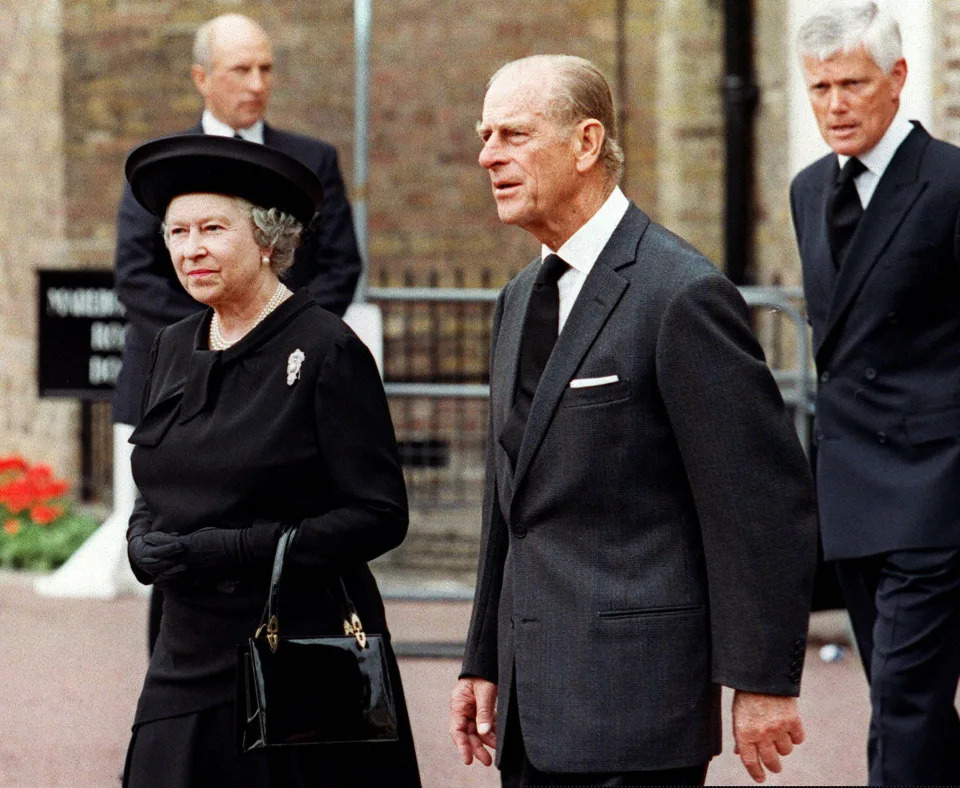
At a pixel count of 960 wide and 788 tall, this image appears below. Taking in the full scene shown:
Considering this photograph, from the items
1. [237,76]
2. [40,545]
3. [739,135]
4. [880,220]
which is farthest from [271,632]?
[739,135]

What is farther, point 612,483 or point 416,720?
point 416,720

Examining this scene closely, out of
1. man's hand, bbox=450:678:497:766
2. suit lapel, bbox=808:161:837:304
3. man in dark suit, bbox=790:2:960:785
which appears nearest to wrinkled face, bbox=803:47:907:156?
man in dark suit, bbox=790:2:960:785

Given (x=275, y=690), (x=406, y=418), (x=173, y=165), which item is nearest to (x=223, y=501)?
(x=275, y=690)

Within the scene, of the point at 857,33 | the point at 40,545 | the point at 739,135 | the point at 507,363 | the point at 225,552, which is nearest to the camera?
the point at 507,363

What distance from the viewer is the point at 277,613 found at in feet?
12.3

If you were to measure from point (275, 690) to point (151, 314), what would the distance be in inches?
104

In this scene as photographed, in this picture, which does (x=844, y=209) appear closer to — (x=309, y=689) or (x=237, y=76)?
(x=237, y=76)

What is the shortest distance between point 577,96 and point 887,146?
6.48ft

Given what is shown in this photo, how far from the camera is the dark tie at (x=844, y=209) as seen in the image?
17.5 ft

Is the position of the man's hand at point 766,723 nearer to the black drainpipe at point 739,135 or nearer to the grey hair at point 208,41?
the grey hair at point 208,41

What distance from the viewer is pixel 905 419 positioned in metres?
5.17

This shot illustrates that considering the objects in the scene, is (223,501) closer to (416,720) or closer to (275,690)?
(275,690)

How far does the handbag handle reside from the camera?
12.1 ft

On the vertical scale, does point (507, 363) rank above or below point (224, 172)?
below
